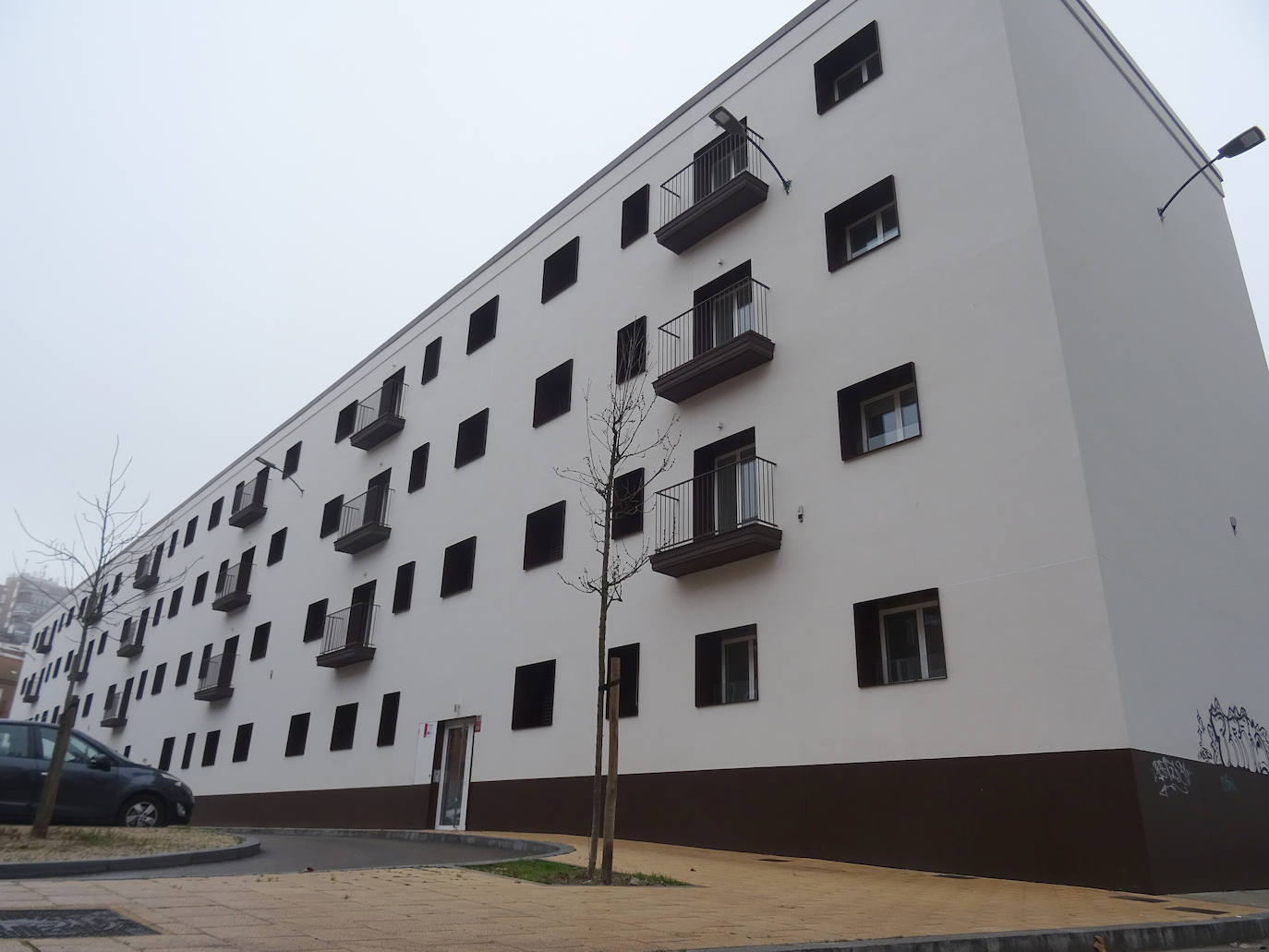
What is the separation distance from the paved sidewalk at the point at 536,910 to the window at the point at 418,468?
53.4 ft

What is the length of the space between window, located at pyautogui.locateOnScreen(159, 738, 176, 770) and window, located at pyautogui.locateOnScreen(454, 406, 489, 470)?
60.5 ft

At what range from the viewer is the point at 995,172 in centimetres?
1349

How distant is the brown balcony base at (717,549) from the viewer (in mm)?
14344

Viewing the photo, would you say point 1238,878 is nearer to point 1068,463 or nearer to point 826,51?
point 1068,463

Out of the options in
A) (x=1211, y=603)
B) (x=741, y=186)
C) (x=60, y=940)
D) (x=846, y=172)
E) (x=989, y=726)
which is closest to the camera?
(x=60, y=940)

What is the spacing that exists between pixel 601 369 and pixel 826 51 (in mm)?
7322

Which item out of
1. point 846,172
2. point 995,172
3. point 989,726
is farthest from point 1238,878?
point 846,172

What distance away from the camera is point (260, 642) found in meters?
30.3

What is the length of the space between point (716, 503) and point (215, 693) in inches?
857

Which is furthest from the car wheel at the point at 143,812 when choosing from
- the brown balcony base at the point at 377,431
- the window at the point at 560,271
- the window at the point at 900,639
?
the brown balcony base at the point at 377,431

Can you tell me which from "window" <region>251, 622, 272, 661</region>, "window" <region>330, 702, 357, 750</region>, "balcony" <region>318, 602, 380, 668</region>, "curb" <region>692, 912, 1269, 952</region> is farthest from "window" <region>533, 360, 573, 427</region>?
"curb" <region>692, 912, 1269, 952</region>

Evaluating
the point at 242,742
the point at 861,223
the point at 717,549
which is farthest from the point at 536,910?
the point at 242,742

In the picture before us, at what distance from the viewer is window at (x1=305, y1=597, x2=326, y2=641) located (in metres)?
27.4

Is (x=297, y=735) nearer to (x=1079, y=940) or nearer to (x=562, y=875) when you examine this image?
(x=562, y=875)
